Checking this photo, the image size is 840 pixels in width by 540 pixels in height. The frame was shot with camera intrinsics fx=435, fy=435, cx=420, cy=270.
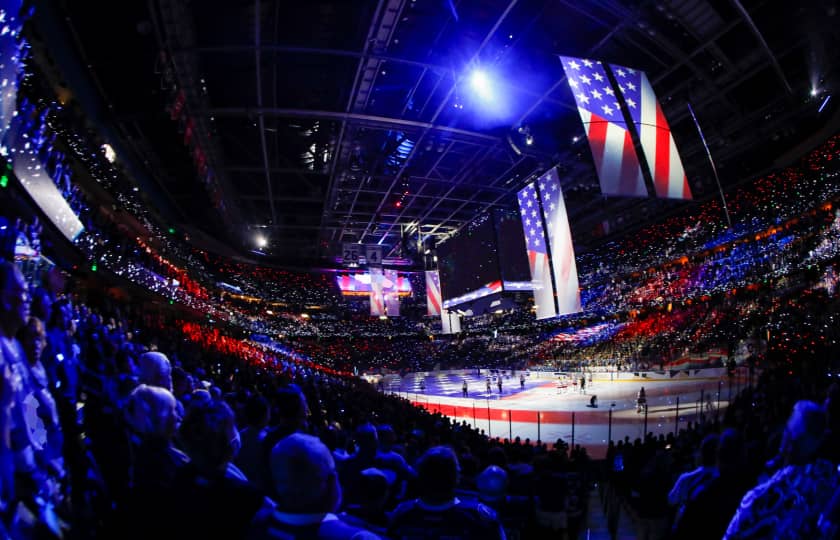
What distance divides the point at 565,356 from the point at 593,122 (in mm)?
29946

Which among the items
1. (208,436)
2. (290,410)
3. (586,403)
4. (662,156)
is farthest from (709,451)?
(586,403)

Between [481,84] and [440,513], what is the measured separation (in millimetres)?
10256

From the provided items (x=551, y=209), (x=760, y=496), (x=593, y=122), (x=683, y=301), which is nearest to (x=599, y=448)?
(x=551, y=209)

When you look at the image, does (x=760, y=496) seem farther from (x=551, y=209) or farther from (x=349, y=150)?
(x=349, y=150)

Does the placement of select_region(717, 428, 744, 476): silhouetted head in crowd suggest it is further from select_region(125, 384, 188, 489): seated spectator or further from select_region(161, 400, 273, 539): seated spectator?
select_region(125, 384, 188, 489): seated spectator

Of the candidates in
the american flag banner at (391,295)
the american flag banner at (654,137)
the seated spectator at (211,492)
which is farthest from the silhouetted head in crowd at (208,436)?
the american flag banner at (391,295)

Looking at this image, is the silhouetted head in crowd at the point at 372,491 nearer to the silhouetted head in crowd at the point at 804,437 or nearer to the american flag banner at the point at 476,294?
the silhouetted head in crowd at the point at 804,437

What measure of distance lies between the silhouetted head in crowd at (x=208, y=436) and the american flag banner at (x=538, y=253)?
916cm

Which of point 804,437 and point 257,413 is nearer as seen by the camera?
point 804,437

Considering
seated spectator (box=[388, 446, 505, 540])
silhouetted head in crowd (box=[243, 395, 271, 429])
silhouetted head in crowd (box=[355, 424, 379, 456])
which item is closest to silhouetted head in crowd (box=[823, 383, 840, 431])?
seated spectator (box=[388, 446, 505, 540])

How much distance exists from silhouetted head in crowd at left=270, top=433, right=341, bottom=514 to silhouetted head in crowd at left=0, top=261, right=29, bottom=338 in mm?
1369

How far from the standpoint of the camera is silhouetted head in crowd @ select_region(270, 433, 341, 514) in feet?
4.11

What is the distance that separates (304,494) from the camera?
1.26m

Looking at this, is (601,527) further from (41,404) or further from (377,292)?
(377,292)
